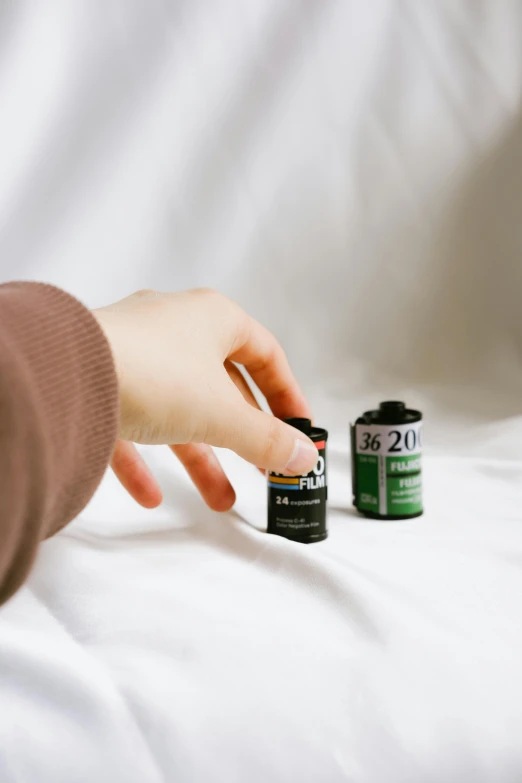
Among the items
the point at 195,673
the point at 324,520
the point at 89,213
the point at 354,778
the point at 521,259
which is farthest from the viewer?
the point at 521,259

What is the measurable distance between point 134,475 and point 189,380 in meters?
0.42

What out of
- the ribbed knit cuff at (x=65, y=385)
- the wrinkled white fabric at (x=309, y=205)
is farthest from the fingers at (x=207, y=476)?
the ribbed knit cuff at (x=65, y=385)

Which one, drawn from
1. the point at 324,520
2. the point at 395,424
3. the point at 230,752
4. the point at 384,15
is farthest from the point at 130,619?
the point at 384,15

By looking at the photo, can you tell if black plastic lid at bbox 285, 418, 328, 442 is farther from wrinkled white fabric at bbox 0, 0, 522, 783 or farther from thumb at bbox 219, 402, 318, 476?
wrinkled white fabric at bbox 0, 0, 522, 783

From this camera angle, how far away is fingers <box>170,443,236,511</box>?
1511 millimetres

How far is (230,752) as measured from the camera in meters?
0.91

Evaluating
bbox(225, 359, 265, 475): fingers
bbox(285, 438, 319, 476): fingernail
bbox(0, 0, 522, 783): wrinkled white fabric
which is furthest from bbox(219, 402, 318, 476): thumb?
bbox(225, 359, 265, 475): fingers

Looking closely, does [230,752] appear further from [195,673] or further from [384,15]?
[384,15]

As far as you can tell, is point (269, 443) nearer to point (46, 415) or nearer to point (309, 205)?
point (46, 415)

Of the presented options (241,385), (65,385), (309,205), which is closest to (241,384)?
(241,385)

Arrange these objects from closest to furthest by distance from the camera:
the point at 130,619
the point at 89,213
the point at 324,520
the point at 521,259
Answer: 1. the point at 130,619
2. the point at 324,520
3. the point at 89,213
4. the point at 521,259

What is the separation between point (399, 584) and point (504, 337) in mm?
1329

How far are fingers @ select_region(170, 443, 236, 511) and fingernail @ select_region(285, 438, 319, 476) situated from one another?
207 millimetres

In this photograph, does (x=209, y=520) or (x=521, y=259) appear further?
(x=521, y=259)
